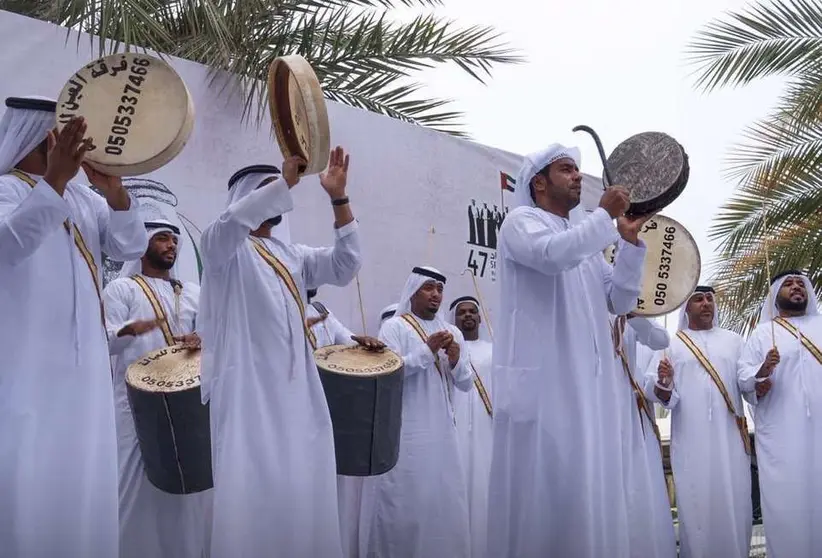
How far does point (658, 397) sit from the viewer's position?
7.07 m

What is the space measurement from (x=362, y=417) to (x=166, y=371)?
0.85 m

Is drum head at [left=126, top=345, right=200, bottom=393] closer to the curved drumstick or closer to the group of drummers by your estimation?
the group of drummers

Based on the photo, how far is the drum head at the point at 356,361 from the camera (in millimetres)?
4605

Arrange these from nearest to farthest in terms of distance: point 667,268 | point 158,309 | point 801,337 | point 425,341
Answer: point 158,309 < point 667,268 < point 425,341 < point 801,337

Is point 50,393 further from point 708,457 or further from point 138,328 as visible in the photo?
point 708,457

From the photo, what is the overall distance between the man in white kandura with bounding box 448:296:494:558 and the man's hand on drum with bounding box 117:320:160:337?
8.58 feet

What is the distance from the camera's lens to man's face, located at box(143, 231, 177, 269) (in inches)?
224

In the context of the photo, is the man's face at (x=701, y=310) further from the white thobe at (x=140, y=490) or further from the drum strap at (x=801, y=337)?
the white thobe at (x=140, y=490)

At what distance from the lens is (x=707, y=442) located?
23.3 feet

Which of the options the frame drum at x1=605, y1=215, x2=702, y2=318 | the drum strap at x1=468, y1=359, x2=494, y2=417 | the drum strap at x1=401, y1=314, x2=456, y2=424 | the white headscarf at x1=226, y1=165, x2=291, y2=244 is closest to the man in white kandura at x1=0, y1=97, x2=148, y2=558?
the white headscarf at x1=226, y1=165, x2=291, y2=244

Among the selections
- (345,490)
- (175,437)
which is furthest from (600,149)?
(345,490)

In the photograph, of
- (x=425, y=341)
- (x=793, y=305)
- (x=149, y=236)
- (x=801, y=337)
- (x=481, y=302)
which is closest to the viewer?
(x=149, y=236)

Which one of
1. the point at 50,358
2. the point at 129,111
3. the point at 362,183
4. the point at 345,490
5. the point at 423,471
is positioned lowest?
the point at 345,490

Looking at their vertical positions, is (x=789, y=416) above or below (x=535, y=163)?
below
